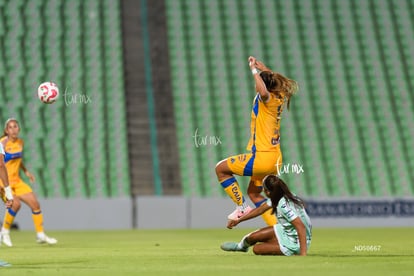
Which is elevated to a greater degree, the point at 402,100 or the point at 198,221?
the point at 402,100

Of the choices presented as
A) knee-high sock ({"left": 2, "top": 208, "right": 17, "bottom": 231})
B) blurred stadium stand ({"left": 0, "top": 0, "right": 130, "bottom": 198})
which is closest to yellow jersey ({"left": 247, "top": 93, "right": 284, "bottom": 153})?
knee-high sock ({"left": 2, "top": 208, "right": 17, "bottom": 231})

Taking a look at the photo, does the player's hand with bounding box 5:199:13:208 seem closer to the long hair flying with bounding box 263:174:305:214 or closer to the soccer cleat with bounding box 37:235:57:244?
the long hair flying with bounding box 263:174:305:214

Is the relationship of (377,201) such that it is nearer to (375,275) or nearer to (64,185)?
(64,185)

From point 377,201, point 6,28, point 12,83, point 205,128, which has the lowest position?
point 377,201

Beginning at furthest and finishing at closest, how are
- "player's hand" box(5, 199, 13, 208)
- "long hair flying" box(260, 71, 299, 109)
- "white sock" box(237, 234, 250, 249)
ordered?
"white sock" box(237, 234, 250, 249) < "long hair flying" box(260, 71, 299, 109) < "player's hand" box(5, 199, 13, 208)

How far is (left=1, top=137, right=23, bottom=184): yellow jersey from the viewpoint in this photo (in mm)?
14234

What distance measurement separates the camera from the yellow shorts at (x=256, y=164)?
10477mm

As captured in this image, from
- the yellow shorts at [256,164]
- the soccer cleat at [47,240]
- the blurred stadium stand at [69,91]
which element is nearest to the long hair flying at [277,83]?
the yellow shorts at [256,164]

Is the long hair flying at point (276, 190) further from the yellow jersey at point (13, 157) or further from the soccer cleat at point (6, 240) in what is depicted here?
the yellow jersey at point (13, 157)

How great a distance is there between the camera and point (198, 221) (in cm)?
2048

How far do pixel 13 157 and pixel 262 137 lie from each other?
5381 millimetres

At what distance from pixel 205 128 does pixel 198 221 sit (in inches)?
146

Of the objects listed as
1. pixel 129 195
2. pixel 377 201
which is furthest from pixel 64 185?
pixel 377 201

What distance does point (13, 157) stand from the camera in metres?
14.3
